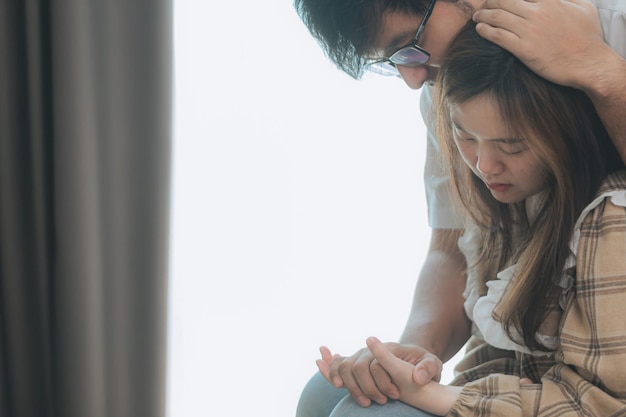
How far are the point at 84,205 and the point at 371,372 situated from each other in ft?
2.33

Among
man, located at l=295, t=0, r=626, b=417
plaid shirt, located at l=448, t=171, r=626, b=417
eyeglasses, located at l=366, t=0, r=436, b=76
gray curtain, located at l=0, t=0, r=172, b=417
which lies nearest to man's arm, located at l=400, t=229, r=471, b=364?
man, located at l=295, t=0, r=626, b=417

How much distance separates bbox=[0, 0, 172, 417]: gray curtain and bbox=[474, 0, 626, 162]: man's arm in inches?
30.5

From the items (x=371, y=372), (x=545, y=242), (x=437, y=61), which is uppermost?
(x=437, y=61)

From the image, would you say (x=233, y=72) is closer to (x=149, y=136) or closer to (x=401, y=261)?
(x=149, y=136)

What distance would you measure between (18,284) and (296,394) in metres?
0.82

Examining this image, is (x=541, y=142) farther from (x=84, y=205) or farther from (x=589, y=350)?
(x=84, y=205)

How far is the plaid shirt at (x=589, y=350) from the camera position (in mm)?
894

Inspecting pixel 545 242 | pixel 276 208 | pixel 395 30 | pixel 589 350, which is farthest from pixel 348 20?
pixel 276 208

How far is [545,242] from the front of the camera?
3.28 ft

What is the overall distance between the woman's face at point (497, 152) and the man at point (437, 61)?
9cm

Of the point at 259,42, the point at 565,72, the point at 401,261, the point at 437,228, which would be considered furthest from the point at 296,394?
the point at 565,72

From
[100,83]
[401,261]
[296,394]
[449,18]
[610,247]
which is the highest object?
[449,18]

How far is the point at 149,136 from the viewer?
4.99ft

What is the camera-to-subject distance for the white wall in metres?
1.78
